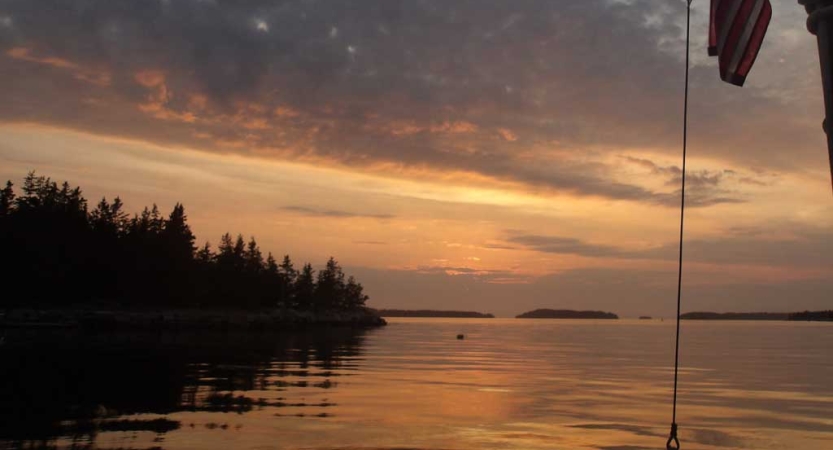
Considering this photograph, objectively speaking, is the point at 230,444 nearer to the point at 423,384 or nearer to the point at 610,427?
the point at 610,427

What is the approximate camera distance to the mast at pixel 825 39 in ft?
17.6

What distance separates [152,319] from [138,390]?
259ft

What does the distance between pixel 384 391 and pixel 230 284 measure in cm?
11688

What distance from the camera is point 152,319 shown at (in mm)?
105375

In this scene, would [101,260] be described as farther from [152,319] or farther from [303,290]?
[303,290]

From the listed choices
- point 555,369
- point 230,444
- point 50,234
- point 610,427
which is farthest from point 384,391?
point 50,234

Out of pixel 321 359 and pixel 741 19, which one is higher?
pixel 741 19

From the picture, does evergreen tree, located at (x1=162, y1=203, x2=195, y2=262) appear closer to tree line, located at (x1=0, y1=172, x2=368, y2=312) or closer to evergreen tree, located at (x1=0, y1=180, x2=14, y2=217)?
tree line, located at (x1=0, y1=172, x2=368, y2=312)

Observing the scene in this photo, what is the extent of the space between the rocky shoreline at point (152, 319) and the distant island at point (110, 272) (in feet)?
0.51

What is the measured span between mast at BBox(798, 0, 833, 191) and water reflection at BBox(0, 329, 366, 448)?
20137 millimetres

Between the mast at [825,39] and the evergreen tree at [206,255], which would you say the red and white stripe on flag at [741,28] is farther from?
the evergreen tree at [206,255]

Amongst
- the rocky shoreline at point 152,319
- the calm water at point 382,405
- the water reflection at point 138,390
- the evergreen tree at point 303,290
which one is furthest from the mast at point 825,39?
the evergreen tree at point 303,290

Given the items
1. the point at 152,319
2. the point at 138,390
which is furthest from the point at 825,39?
the point at 152,319

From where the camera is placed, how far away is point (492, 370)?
49594mm
